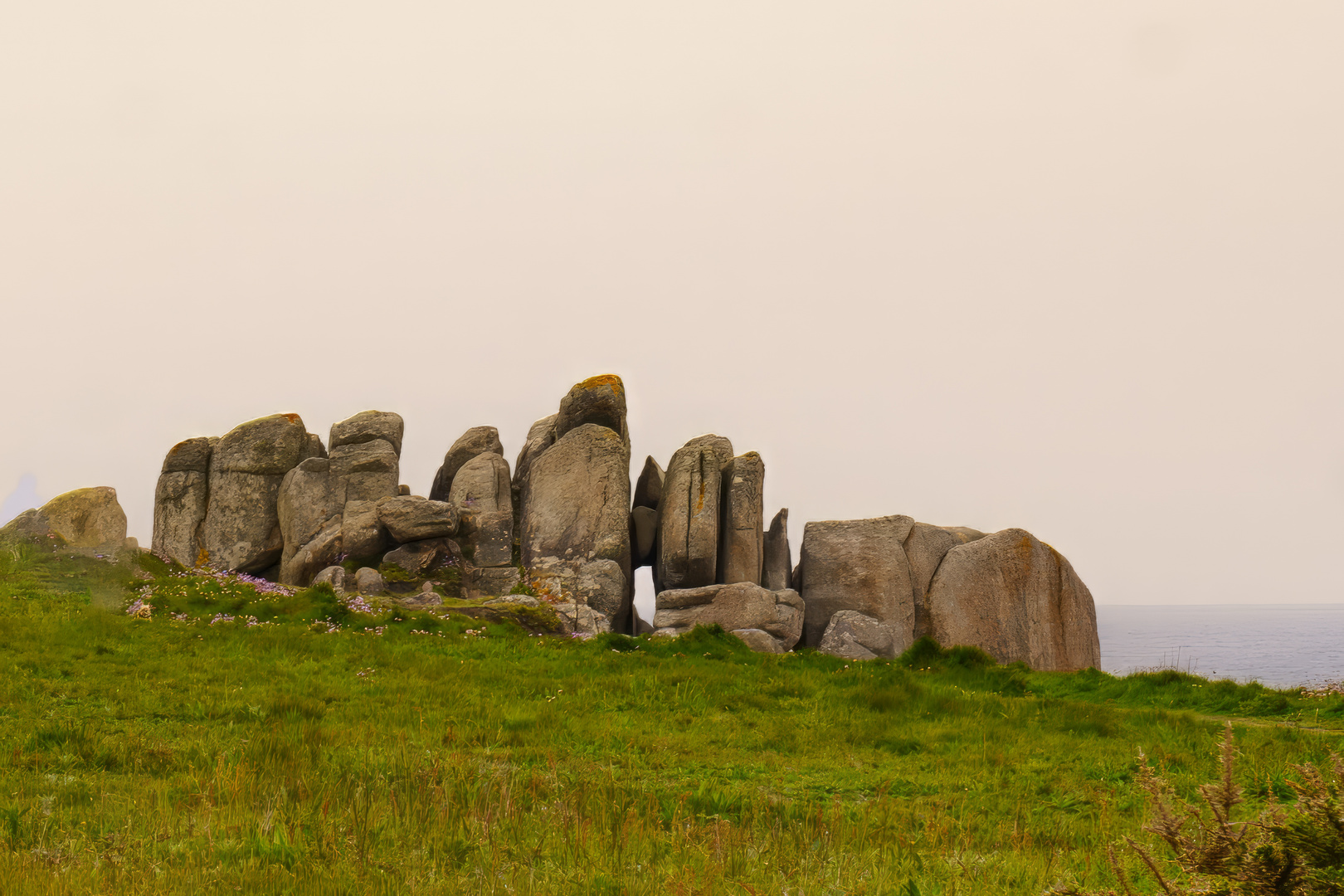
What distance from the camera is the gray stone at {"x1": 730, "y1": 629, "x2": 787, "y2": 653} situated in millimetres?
26484

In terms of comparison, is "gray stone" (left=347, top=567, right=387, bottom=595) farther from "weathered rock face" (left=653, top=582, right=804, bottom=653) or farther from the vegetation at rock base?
"weathered rock face" (left=653, top=582, right=804, bottom=653)

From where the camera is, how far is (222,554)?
33.8 meters

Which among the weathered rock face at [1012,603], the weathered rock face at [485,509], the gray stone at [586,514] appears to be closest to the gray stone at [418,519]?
the weathered rock face at [485,509]

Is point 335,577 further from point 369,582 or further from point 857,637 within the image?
point 857,637

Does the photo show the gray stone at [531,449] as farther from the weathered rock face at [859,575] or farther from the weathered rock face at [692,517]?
the weathered rock face at [859,575]

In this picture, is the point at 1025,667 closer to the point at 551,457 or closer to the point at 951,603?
the point at 951,603

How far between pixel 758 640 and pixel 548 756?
17.6 meters

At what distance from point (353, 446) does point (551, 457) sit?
8.54 metres

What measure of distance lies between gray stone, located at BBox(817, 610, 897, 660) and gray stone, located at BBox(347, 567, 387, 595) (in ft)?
48.9

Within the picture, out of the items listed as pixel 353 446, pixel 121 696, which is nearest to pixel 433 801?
pixel 121 696

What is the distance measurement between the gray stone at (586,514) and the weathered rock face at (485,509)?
2.72 feet

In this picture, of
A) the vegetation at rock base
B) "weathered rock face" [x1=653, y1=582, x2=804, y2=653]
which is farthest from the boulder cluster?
the vegetation at rock base

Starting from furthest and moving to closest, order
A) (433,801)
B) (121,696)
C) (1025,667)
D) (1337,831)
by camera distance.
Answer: (1025,667), (121,696), (433,801), (1337,831)

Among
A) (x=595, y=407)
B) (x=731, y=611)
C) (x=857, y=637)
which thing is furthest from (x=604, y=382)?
(x=857, y=637)
